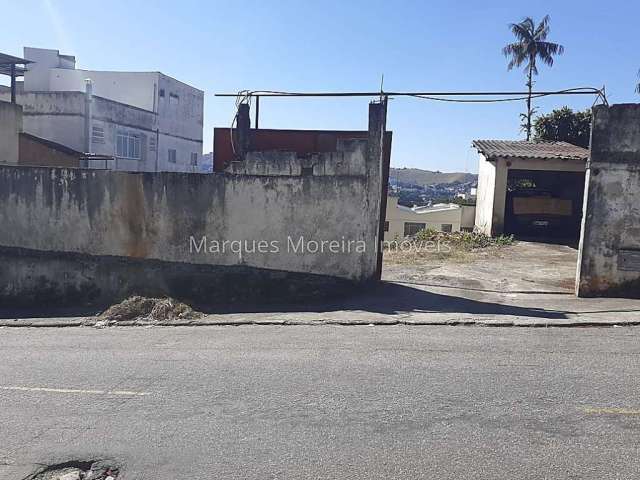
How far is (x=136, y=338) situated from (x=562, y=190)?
17502mm

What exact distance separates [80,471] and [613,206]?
951 cm

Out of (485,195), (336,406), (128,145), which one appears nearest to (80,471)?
(336,406)

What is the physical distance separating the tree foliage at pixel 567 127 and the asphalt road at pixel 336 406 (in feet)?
78.8

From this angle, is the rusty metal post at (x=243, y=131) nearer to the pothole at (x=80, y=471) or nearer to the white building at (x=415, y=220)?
the pothole at (x=80, y=471)

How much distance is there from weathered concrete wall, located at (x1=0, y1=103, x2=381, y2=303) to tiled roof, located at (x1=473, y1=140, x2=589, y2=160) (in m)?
10.9

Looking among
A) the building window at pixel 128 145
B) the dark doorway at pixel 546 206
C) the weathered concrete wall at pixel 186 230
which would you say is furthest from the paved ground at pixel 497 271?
the building window at pixel 128 145

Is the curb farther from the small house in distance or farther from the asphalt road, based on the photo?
the small house in distance

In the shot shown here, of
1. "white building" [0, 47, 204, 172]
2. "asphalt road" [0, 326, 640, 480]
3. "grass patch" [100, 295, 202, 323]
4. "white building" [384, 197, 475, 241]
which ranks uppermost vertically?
"white building" [0, 47, 204, 172]

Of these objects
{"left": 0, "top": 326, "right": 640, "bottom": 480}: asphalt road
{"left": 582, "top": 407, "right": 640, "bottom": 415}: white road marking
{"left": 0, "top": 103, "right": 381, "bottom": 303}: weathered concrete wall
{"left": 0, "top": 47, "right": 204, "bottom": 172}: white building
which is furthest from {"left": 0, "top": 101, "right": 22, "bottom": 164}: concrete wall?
{"left": 582, "top": 407, "right": 640, "bottom": 415}: white road marking

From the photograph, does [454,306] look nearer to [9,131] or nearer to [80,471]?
[80,471]

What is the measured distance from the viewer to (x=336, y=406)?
5070 millimetres

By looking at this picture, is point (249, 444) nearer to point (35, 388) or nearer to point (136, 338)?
point (35, 388)

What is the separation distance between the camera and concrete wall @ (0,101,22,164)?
15445mm

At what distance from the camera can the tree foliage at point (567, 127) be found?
95.0ft
